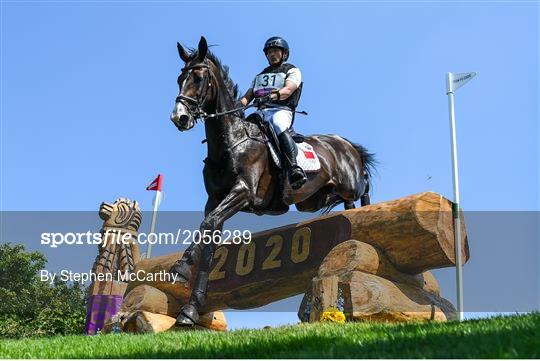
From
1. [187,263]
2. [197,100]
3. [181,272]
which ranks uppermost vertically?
[197,100]

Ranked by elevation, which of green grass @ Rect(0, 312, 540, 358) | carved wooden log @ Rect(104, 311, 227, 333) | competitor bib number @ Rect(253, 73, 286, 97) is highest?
competitor bib number @ Rect(253, 73, 286, 97)

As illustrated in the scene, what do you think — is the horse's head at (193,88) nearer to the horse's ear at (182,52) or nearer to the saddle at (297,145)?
the horse's ear at (182,52)

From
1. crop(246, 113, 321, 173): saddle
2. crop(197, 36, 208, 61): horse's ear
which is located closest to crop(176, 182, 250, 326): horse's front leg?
crop(246, 113, 321, 173): saddle

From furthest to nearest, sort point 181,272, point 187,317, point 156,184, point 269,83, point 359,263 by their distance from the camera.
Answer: point 156,184 → point 269,83 → point 359,263 → point 187,317 → point 181,272

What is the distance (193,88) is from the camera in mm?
8039

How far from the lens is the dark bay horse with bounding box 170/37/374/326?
778 cm

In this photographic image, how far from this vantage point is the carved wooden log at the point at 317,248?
8.90 meters

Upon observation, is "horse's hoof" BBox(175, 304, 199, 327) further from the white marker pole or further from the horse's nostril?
the white marker pole

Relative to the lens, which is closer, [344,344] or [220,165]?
[344,344]

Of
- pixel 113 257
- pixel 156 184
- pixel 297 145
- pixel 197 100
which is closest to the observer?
pixel 197 100

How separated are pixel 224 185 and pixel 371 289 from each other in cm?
225

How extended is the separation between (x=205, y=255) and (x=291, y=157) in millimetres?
1728

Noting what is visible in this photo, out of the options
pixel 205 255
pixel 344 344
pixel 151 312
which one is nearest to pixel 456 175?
pixel 205 255

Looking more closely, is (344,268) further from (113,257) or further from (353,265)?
(113,257)
